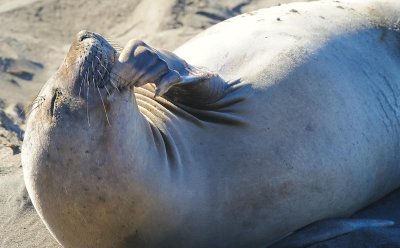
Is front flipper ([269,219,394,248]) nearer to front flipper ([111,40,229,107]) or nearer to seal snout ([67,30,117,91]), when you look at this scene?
front flipper ([111,40,229,107])

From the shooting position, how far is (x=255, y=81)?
338cm

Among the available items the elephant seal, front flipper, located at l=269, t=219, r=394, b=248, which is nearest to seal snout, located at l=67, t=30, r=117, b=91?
the elephant seal

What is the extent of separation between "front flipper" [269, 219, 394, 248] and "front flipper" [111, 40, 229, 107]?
2.22 feet

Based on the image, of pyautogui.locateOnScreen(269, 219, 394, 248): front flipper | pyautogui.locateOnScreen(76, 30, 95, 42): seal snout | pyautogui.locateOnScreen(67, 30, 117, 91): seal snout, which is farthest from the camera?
pyautogui.locateOnScreen(269, 219, 394, 248): front flipper

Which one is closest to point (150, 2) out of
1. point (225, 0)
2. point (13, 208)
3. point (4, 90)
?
point (225, 0)

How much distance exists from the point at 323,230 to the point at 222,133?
1.87ft

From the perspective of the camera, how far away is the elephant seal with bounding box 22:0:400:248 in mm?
2818

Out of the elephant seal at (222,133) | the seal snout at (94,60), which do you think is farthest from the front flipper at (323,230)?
the seal snout at (94,60)

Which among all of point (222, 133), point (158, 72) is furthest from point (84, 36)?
point (222, 133)

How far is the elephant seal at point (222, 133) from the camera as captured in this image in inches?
111

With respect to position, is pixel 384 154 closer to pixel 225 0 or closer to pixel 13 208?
pixel 13 208

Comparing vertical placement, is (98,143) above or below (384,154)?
above

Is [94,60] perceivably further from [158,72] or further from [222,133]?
[222,133]

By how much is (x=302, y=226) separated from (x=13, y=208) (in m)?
1.37
